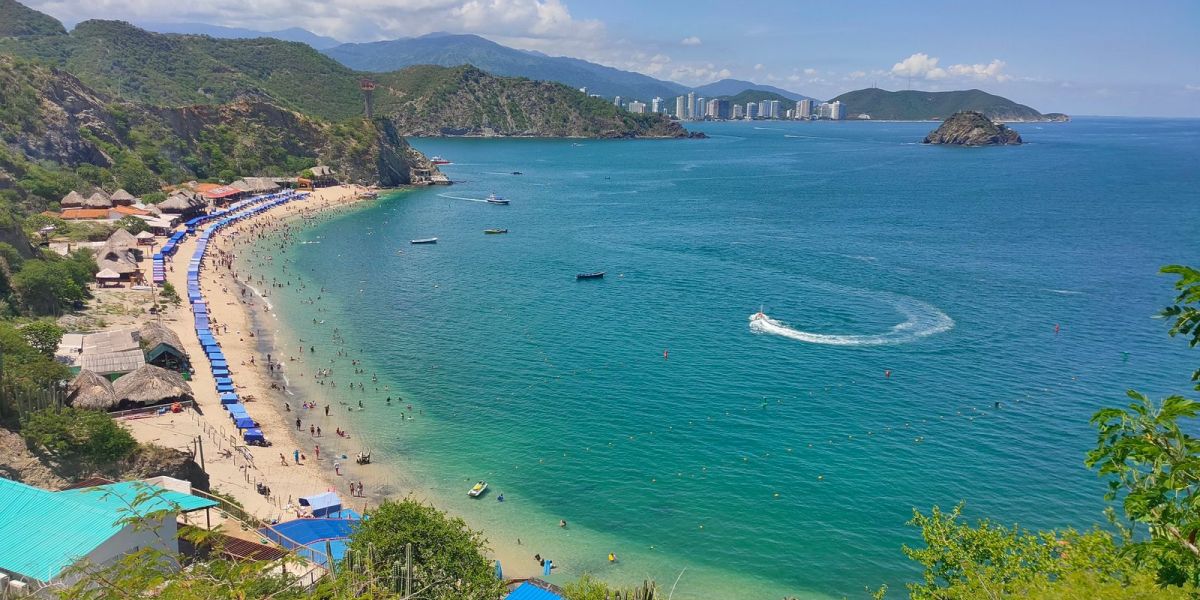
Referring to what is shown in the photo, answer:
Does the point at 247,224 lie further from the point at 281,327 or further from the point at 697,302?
the point at 697,302

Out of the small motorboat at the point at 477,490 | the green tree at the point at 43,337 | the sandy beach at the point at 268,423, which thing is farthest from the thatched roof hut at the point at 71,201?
the small motorboat at the point at 477,490

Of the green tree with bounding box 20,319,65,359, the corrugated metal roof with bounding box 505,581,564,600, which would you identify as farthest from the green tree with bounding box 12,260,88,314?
the corrugated metal roof with bounding box 505,581,564,600

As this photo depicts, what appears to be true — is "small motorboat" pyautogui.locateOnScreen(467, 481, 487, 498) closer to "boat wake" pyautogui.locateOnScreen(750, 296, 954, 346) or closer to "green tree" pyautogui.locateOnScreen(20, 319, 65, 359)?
"green tree" pyautogui.locateOnScreen(20, 319, 65, 359)

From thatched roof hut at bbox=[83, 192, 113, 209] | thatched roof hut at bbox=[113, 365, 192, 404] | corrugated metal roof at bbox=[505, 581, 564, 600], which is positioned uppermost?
thatched roof hut at bbox=[83, 192, 113, 209]

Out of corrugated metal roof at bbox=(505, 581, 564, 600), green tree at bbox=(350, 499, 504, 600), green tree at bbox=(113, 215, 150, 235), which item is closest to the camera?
green tree at bbox=(350, 499, 504, 600)

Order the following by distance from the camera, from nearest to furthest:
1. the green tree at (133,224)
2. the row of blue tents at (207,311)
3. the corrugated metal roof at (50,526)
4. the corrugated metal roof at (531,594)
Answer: the corrugated metal roof at (50,526) → the corrugated metal roof at (531,594) → the row of blue tents at (207,311) → the green tree at (133,224)

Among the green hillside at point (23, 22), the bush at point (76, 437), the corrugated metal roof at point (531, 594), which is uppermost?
the green hillside at point (23, 22)

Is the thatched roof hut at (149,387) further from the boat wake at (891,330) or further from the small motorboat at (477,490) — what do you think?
the boat wake at (891,330)
